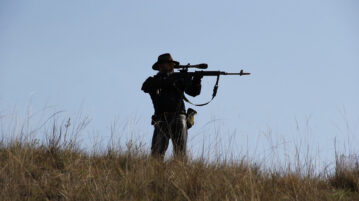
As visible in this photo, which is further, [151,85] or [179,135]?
[151,85]

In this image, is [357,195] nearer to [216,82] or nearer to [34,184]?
[216,82]

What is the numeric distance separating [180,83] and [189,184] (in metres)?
2.00

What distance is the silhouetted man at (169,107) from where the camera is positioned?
5.02 meters

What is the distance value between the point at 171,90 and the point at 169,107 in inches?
11.4

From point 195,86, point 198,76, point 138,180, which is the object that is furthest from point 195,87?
point 138,180

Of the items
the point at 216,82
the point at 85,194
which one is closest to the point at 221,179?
the point at 85,194

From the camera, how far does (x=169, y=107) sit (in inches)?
202

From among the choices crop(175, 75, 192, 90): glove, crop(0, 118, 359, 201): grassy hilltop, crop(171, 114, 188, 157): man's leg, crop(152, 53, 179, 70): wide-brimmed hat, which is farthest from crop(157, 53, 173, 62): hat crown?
crop(0, 118, 359, 201): grassy hilltop

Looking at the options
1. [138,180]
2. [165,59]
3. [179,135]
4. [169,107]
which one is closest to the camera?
[138,180]

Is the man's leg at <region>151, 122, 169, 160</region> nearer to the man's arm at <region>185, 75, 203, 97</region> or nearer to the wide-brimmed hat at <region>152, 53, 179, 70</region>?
the man's arm at <region>185, 75, 203, 97</region>

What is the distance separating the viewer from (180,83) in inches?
205

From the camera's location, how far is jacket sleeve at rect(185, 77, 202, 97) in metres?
5.20

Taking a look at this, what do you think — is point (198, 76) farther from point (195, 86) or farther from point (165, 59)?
point (165, 59)

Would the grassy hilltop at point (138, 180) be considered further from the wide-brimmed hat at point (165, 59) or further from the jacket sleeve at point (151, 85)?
the wide-brimmed hat at point (165, 59)
